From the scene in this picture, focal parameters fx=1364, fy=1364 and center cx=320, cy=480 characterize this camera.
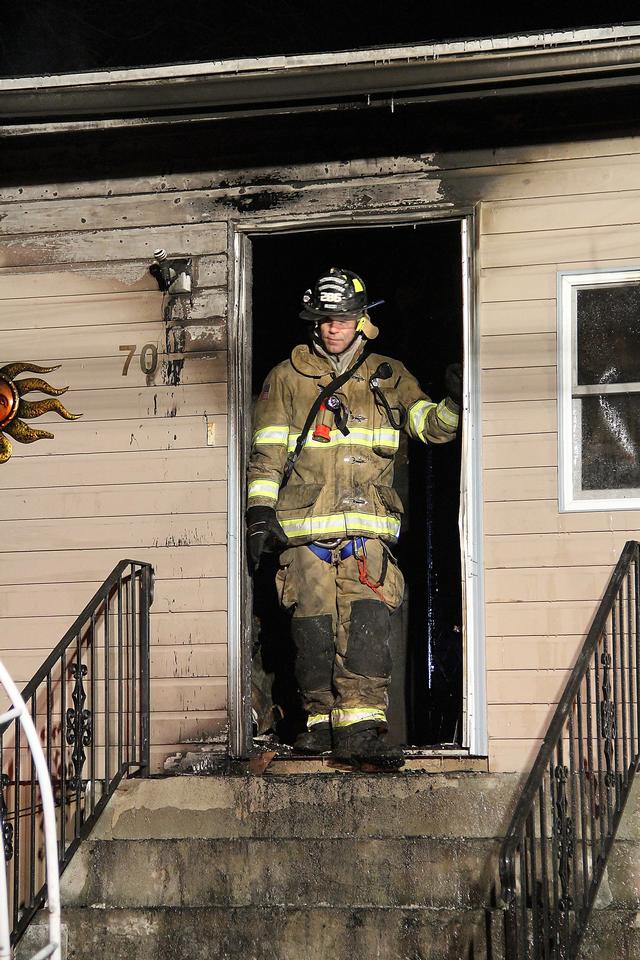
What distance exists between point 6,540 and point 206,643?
4.11 ft

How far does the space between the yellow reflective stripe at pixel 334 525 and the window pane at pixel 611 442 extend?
1.15m

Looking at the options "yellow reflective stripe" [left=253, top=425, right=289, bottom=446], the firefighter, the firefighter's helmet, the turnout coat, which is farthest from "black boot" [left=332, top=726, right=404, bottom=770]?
Result: the firefighter's helmet

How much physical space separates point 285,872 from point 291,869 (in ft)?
0.09

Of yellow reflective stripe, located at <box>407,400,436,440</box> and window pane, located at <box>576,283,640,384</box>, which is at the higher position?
window pane, located at <box>576,283,640,384</box>

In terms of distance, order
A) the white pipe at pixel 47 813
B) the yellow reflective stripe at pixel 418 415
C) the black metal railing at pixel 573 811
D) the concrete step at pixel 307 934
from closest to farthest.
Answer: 1. the white pipe at pixel 47 813
2. the black metal railing at pixel 573 811
3. the concrete step at pixel 307 934
4. the yellow reflective stripe at pixel 418 415

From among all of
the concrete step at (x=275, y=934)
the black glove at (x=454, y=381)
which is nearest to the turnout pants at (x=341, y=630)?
the black glove at (x=454, y=381)

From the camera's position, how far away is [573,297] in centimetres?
691

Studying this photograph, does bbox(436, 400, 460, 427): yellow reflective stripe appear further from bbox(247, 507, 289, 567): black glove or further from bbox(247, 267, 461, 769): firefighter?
bbox(247, 507, 289, 567): black glove

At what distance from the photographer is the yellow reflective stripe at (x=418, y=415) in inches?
291

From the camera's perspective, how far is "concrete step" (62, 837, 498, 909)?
5633 mm

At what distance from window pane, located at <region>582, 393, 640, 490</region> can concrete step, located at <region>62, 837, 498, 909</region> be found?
202 centimetres

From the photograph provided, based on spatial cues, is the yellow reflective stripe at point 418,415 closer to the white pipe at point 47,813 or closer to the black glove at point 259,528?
the black glove at point 259,528

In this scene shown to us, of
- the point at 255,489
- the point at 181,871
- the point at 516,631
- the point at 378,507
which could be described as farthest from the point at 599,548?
the point at 181,871

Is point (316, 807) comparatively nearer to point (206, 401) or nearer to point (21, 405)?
point (206, 401)
